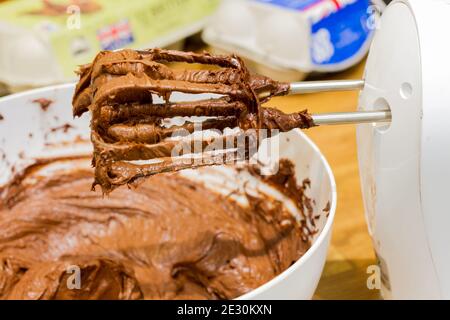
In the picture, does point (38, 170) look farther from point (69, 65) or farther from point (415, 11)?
point (415, 11)

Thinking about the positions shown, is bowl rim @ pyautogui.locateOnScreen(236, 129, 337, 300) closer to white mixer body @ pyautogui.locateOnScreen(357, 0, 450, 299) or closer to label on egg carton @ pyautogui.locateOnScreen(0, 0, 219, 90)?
white mixer body @ pyautogui.locateOnScreen(357, 0, 450, 299)

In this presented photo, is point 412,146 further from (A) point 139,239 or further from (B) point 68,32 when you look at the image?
(B) point 68,32

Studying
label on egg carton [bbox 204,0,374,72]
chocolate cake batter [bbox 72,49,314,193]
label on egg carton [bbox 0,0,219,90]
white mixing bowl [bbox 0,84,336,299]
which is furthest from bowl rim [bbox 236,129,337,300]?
label on egg carton [bbox 0,0,219,90]

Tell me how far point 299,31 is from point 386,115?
25.0 inches

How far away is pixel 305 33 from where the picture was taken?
4.12ft

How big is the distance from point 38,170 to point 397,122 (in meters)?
0.58

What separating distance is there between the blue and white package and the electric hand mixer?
1.85 feet

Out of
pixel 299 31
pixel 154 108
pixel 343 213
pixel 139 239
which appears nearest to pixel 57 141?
pixel 139 239

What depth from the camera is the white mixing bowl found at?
0.77 meters

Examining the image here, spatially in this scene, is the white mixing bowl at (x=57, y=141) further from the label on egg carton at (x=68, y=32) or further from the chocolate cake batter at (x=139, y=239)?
the label on egg carton at (x=68, y=32)

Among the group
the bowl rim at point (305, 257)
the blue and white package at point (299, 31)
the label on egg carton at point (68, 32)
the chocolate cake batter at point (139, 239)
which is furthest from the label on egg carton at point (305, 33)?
the bowl rim at point (305, 257)

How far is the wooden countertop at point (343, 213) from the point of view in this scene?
2.79ft

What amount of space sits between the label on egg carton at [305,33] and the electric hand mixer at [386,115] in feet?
1.85
